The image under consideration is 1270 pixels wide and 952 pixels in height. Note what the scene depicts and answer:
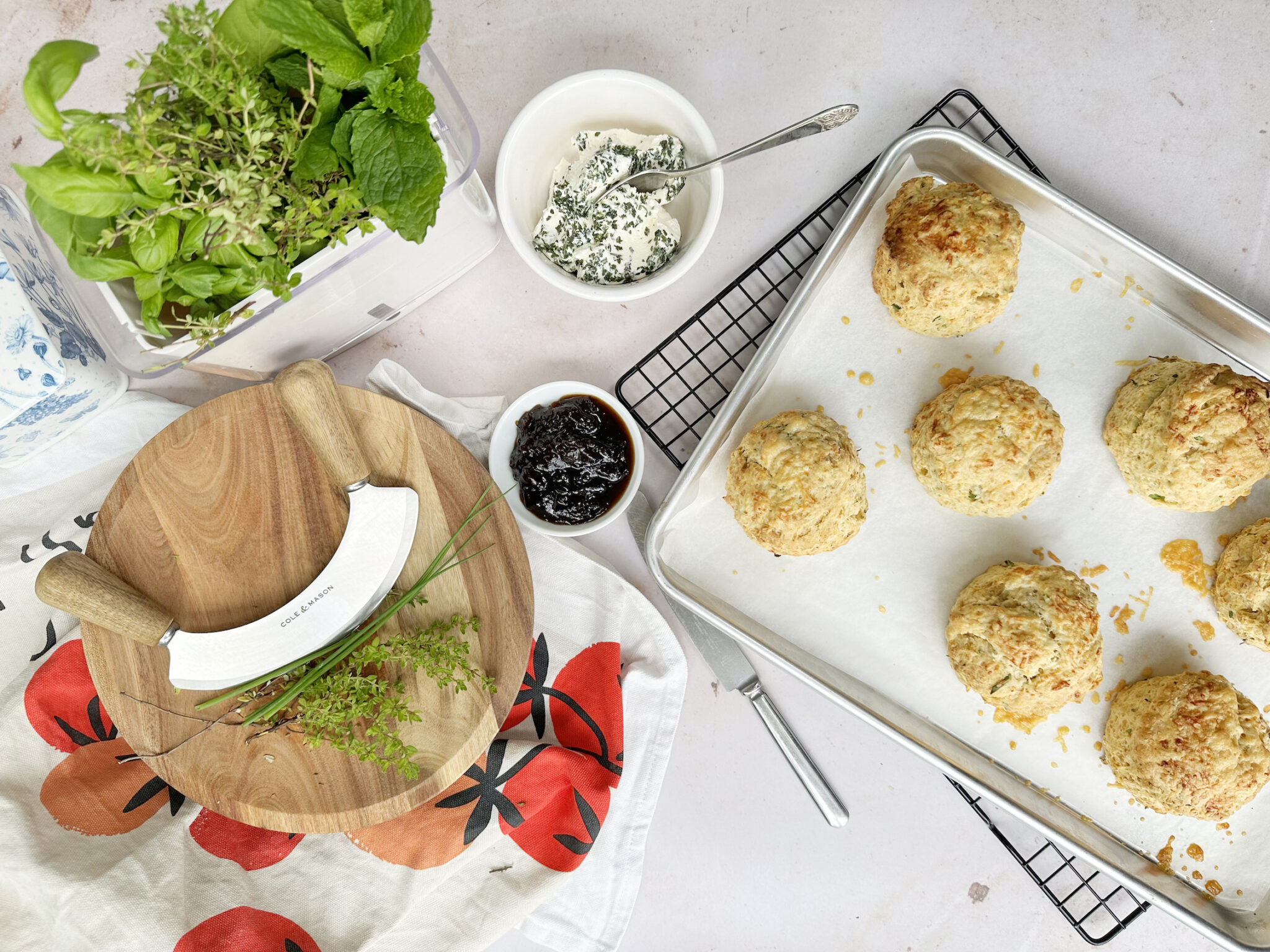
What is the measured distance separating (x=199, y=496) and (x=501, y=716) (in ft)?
3.22

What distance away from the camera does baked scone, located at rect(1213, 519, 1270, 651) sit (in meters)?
2.03

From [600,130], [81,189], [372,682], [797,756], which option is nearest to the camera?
[81,189]

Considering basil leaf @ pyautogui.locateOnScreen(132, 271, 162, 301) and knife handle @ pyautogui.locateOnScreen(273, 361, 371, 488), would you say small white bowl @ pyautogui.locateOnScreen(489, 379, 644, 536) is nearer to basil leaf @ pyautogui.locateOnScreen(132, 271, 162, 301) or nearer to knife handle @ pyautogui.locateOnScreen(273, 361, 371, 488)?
knife handle @ pyautogui.locateOnScreen(273, 361, 371, 488)

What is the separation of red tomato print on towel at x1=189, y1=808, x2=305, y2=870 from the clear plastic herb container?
4.10ft

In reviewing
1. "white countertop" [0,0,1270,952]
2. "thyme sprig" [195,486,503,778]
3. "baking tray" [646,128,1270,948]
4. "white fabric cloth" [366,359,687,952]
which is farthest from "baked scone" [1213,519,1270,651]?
"thyme sprig" [195,486,503,778]

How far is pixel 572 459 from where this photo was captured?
209 cm

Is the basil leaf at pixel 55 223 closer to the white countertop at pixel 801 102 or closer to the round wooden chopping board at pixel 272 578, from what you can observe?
the round wooden chopping board at pixel 272 578

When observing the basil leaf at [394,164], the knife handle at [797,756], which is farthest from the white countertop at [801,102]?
the basil leaf at [394,164]

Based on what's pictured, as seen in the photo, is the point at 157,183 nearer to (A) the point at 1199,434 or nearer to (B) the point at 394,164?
(B) the point at 394,164

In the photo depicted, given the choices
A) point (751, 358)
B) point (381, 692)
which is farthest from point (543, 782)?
point (751, 358)

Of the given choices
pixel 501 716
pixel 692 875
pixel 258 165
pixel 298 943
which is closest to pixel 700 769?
pixel 692 875

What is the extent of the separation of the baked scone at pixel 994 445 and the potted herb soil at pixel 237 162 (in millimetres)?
1351

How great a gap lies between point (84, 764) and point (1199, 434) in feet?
10.1

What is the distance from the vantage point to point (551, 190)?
2139 millimetres
